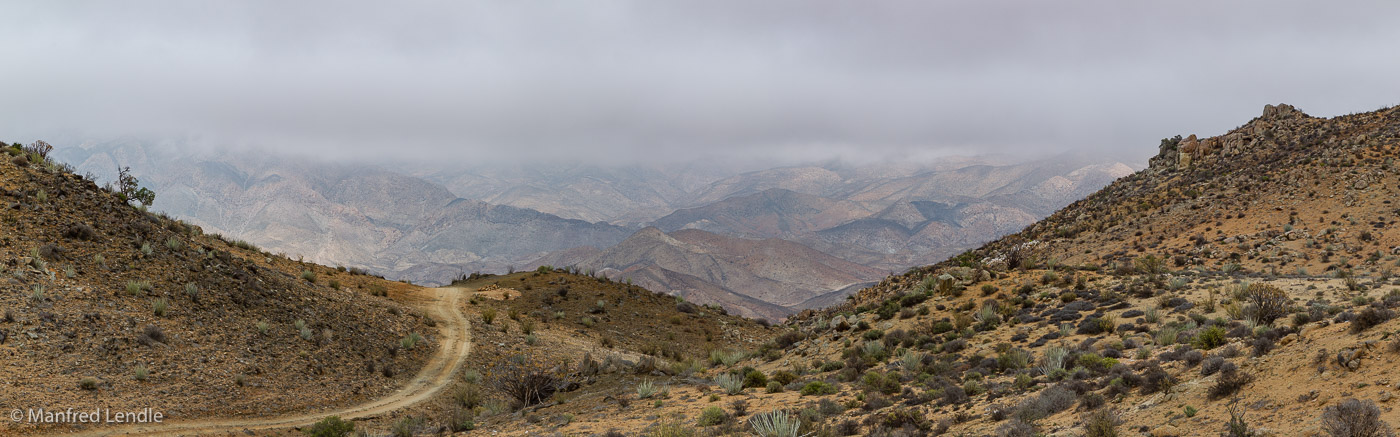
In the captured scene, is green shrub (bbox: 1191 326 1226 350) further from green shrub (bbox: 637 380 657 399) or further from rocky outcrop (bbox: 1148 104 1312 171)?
rocky outcrop (bbox: 1148 104 1312 171)

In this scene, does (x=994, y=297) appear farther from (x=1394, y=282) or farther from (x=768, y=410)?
(x=768, y=410)

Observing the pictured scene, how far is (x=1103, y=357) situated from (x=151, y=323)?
2568 centimetres

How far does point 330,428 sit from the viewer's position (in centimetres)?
1711

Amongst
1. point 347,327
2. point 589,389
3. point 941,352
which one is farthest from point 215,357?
point 941,352

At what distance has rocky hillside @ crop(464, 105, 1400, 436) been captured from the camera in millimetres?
8422

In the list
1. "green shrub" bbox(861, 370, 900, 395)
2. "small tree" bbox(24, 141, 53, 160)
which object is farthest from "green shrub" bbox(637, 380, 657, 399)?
"small tree" bbox(24, 141, 53, 160)

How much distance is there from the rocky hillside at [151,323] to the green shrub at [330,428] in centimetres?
227

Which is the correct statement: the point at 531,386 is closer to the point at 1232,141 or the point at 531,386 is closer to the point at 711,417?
the point at 711,417

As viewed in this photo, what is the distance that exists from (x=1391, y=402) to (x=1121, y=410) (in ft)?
9.41

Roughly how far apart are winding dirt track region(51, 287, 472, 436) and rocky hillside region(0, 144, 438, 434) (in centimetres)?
58

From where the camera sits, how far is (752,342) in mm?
39719

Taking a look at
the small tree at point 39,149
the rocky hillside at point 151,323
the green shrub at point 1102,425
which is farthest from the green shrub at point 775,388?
the small tree at point 39,149

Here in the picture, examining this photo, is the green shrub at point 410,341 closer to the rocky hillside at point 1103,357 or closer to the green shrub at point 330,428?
the green shrub at point 330,428

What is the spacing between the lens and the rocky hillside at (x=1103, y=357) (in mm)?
8422
